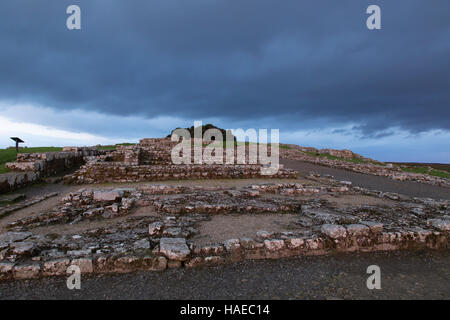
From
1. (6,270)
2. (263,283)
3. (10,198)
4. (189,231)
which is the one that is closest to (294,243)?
(263,283)

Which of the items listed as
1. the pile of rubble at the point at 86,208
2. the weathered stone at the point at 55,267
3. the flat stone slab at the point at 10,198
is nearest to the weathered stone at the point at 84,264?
the weathered stone at the point at 55,267

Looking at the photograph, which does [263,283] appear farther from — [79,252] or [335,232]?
[79,252]

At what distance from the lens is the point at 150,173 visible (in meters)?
11.3

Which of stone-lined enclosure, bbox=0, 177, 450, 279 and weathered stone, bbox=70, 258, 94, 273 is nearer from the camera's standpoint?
weathered stone, bbox=70, 258, 94, 273

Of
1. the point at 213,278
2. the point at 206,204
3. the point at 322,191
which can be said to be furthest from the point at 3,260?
the point at 322,191

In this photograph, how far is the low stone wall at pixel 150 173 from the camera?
1048 centimetres

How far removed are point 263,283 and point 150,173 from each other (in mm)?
9367

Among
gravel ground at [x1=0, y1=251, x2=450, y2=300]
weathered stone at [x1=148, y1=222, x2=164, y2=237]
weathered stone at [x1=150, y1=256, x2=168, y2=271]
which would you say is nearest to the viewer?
gravel ground at [x1=0, y1=251, x2=450, y2=300]

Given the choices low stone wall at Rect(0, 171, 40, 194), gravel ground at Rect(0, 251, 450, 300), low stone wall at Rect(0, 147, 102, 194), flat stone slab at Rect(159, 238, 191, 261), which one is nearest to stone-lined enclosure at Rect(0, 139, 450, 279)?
flat stone slab at Rect(159, 238, 191, 261)

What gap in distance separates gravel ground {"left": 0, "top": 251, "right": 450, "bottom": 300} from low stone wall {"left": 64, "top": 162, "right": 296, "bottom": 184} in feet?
26.0

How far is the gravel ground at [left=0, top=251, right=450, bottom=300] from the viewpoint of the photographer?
3006 millimetres

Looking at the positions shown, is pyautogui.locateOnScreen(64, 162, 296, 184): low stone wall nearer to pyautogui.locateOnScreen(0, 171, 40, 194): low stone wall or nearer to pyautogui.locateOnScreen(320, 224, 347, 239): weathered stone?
pyautogui.locateOnScreen(0, 171, 40, 194): low stone wall

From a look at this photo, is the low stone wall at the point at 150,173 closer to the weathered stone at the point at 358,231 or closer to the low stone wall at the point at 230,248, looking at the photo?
the low stone wall at the point at 230,248
